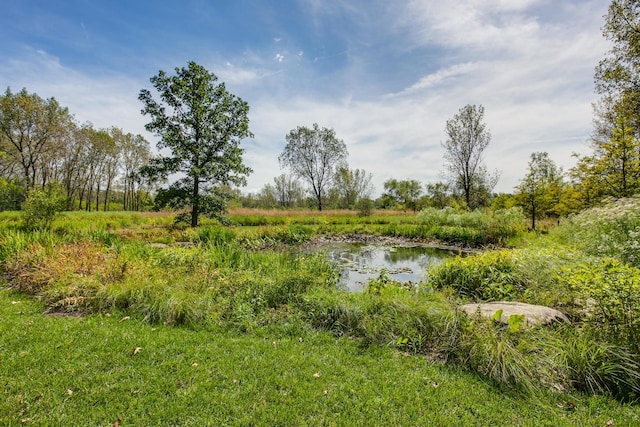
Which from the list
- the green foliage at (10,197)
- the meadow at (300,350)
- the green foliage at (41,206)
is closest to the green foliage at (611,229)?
the meadow at (300,350)

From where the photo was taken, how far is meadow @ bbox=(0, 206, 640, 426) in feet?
7.72

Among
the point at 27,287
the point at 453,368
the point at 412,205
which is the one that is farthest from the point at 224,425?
the point at 412,205

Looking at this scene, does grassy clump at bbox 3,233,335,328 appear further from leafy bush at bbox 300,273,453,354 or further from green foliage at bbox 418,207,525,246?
green foliage at bbox 418,207,525,246

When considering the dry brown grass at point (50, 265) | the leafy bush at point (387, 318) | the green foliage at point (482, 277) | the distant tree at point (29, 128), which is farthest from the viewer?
the distant tree at point (29, 128)

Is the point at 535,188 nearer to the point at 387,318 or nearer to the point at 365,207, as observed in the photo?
the point at 365,207

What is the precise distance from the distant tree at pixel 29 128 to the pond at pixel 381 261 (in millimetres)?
23638

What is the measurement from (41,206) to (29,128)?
18.4 meters

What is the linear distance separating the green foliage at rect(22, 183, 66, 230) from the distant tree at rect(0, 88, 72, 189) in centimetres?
1492

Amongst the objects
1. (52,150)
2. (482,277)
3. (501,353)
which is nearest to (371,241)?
(482,277)

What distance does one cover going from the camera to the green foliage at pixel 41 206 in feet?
30.5

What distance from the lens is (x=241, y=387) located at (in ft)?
8.58

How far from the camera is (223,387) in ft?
8.61

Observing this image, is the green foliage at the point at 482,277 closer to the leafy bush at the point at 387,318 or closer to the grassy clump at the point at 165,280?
the leafy bush at the point at 387,318

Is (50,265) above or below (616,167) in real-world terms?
below
